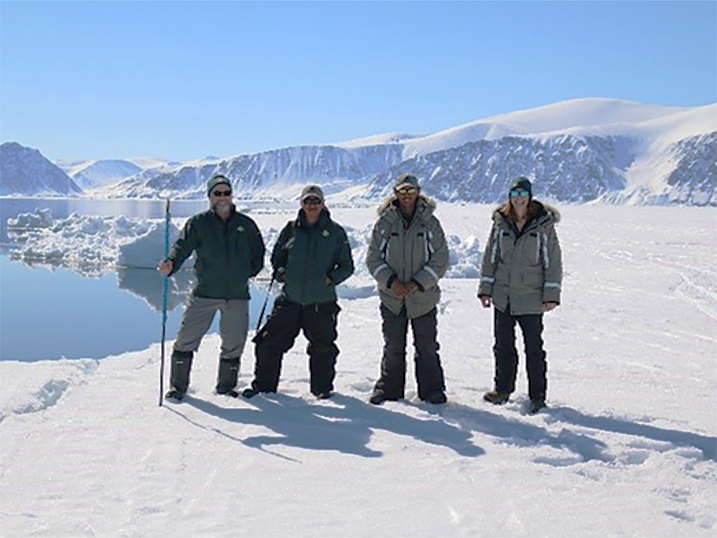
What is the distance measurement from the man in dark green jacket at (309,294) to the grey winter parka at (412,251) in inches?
13.6

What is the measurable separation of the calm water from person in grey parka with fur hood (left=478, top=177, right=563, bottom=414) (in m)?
6.29

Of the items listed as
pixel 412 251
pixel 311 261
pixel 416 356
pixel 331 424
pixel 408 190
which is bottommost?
pixel 331 424

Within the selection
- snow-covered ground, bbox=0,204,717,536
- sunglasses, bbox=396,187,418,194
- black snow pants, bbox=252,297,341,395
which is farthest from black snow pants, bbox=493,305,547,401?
black snow pants, bbox=252,297,341,395

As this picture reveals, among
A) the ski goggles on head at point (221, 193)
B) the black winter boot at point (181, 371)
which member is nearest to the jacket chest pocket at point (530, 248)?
the ski goggles on head at point (221, 193)

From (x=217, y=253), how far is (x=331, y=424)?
1498 mm

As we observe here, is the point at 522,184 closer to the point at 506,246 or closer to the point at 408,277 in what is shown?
the point at 506,246

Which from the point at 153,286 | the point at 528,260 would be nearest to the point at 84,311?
the point at 153,286

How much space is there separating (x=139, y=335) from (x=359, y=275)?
18.9ft

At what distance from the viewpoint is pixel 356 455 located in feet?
12.1

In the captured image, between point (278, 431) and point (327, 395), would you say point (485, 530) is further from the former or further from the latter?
point (327, 395)

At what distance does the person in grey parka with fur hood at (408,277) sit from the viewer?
4641 mm

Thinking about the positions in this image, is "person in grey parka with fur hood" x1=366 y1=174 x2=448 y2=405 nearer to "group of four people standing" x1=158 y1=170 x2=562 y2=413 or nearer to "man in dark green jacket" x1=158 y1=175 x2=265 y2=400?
"group of four people standing" x1=158 y1=170 x2=562 y2=413

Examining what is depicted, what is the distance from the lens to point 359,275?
1587 cm

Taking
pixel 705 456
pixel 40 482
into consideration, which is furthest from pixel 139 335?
pixel 705 456
